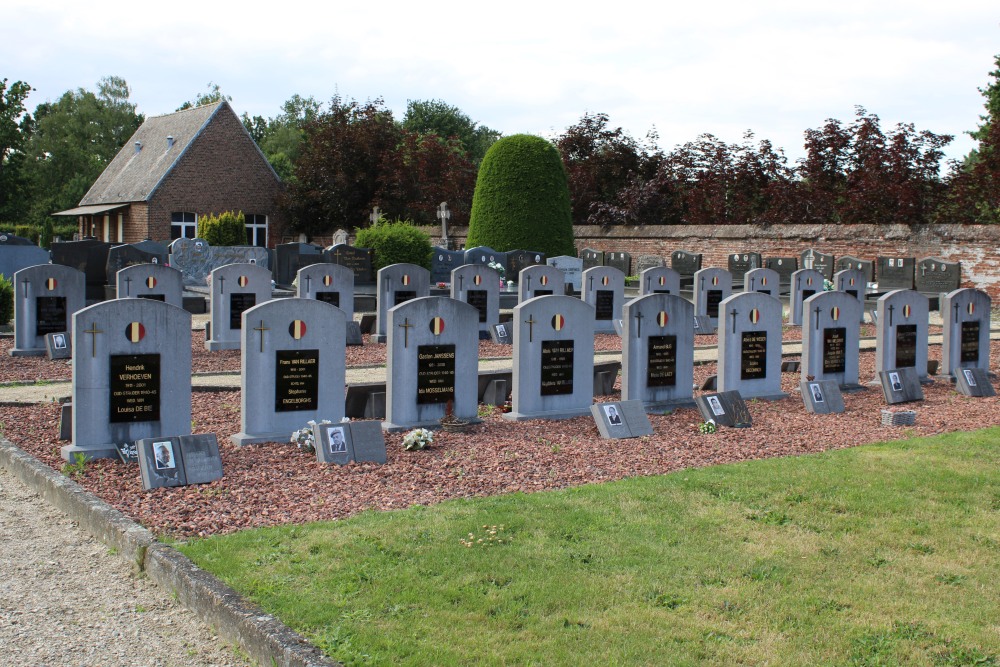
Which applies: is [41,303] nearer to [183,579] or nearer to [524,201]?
[183,579]

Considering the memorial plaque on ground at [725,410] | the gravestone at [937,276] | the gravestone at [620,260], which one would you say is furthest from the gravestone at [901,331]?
the gravestone at [620,260]

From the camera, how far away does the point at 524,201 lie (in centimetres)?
2914

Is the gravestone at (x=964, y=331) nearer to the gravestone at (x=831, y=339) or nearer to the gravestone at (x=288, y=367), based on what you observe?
the gravestone at (x=831, y=339)

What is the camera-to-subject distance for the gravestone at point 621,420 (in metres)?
8.49

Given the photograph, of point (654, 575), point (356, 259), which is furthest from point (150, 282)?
point (654, 575)

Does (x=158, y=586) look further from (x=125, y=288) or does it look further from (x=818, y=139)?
(x=818, y=139)

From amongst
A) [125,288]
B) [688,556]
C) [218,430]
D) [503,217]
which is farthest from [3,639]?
[503,217]

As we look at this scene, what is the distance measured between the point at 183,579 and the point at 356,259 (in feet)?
59.9

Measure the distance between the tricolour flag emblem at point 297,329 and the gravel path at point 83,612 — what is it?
2.65 m

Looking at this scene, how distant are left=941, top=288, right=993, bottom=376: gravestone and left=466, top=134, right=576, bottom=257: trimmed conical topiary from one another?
17275 millimetres

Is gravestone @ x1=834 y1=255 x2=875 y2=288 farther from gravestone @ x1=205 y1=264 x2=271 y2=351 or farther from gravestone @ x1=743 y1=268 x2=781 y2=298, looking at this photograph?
gravestone @ x1=205 y1=264 x2=271 y2=351

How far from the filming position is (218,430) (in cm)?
853

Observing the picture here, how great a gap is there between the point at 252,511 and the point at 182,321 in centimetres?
213

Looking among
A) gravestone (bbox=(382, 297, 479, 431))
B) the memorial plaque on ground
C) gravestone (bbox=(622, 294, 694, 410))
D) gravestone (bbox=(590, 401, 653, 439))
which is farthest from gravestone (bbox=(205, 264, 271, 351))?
the memorial plaque on ground
